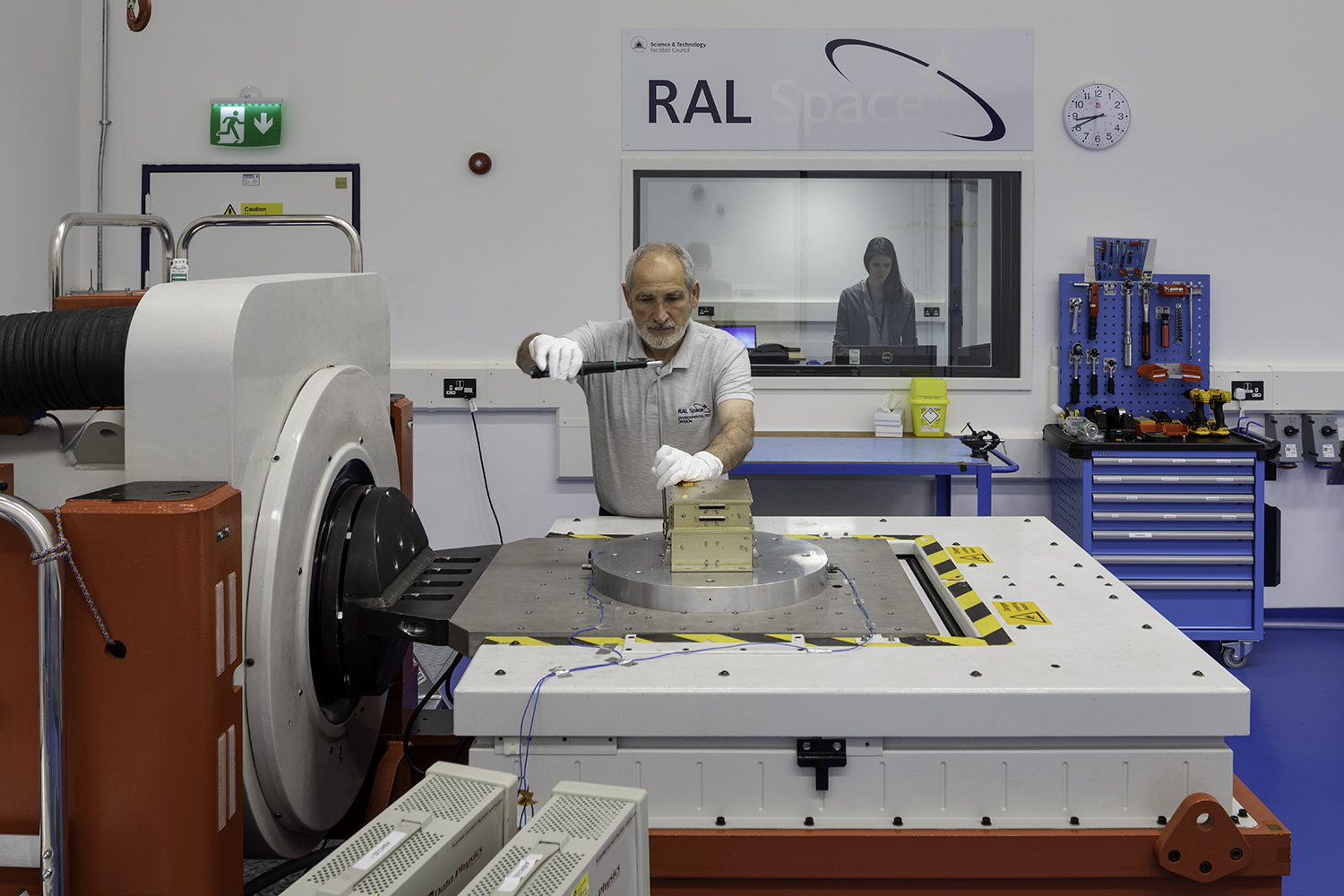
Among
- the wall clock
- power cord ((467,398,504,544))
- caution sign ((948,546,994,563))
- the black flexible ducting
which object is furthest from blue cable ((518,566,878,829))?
the wall clock

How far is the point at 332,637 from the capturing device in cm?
131

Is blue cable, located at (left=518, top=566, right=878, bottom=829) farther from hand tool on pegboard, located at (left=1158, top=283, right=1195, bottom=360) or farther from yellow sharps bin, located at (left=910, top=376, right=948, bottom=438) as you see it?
hand tool on pegboard, located at (left=1158, top=283, right=1195, bottom=360)

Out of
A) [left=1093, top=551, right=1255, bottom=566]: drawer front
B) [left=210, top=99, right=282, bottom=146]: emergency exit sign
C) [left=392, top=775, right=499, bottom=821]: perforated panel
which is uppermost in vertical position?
[left=210, top=99, right=282, bottom=146]: emergency exit sign

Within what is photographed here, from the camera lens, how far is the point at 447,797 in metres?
0.95

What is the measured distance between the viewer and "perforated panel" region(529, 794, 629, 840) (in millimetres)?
875

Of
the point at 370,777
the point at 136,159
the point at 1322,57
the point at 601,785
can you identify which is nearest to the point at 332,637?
the point at 370,777

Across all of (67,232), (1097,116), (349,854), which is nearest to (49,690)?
(349,854)

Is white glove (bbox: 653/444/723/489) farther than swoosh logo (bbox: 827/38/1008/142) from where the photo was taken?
No

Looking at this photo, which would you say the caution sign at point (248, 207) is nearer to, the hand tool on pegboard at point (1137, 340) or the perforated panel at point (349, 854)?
the hand tool on pegboard at point (1137, 340)

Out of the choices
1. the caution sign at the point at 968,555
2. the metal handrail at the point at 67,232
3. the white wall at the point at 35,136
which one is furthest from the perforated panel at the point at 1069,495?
the white wall at the point at 35,136

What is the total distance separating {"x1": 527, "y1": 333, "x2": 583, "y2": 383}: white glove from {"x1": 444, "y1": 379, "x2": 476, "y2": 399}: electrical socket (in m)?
1.96

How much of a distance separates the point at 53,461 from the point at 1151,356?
11.8 ft

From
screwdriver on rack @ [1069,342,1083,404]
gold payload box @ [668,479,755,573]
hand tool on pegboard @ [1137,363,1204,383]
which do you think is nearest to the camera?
gold payload box @ [668,479,755,573]

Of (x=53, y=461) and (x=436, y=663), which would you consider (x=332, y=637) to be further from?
(x=436, y=663)
